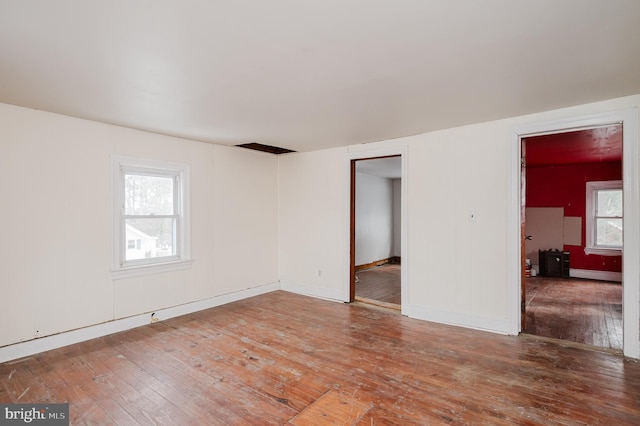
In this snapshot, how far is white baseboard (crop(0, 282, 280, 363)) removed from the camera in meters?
3.09

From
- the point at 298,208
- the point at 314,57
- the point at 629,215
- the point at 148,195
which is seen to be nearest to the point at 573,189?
the point at 629,215

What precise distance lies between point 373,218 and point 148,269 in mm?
5909

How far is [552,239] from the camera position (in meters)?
7.31

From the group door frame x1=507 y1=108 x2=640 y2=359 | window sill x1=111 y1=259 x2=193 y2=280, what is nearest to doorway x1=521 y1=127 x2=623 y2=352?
door frame x1=507 y1=108 x2=640 y2=359

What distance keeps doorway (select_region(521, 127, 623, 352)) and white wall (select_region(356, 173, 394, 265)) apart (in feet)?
11.2

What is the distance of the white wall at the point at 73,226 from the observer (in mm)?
3104

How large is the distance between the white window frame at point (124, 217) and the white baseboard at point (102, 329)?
53 cm

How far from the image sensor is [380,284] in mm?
6316

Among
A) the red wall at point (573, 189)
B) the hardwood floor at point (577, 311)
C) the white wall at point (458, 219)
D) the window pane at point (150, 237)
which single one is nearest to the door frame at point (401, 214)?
the white wall at point (458, 219)

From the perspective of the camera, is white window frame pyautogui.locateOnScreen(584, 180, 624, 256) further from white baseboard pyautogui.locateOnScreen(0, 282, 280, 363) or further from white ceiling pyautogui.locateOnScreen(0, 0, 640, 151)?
white baseboard pyautogui.locateOnScreen(0, 282, 280, 363)

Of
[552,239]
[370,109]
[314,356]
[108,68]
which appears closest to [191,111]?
[108,68]

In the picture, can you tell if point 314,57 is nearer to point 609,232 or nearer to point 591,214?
point 591,214

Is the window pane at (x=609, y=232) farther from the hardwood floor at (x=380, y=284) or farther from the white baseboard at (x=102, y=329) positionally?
the white baseboard at (x=102, y=329)

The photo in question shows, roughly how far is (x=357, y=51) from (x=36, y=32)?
1.82 metres
